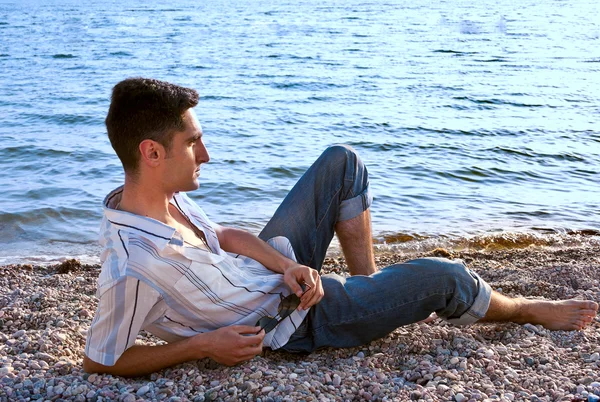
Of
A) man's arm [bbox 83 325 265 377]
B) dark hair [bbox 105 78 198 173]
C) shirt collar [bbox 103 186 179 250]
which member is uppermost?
dark hair [bbox 105 78 198 173]

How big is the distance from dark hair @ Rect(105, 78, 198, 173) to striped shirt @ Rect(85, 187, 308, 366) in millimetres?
265

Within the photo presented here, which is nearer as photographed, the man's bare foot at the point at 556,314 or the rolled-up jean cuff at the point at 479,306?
the rolled-up jean cuff at the point at 479,306

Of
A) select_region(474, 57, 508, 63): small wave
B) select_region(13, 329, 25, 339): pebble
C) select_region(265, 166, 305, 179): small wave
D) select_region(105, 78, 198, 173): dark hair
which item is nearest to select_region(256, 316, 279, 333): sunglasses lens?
select_region(105, 78, 198, 173): dark hair

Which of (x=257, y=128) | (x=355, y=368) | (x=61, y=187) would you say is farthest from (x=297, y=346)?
(x=257, y=128)

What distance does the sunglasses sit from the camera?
3.21 meters

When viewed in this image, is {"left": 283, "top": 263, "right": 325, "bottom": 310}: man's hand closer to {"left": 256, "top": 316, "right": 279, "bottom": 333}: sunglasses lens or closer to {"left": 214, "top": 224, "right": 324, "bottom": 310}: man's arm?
{"left": 214, "top": 224, "right": 324, "bottom": 310}: man's arm

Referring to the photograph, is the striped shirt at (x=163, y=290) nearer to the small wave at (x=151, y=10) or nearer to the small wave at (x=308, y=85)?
the small wave at (x=308, y=85)

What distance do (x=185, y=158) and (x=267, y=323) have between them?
81 centimetres

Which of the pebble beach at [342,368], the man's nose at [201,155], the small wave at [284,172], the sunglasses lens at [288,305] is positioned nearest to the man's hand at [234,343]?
the pebble beach at [342,368]

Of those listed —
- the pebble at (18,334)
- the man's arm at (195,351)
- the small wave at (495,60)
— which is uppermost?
the man's arm at (195,351)

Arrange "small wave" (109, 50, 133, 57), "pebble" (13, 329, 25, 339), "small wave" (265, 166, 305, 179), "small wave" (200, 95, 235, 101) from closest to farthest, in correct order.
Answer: "pebble" (13, 329, 25, 339) → "small wave" (265, 166, 305, 179) → "small wave" (200, 95, 235, 101) → "small wave" (109, 50, 133, 57)

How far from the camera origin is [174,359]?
10.1 feet

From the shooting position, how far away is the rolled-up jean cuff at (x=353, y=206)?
3.81m

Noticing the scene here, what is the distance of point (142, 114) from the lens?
2.96m
